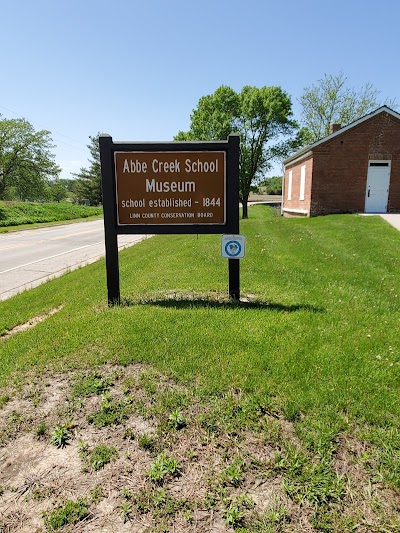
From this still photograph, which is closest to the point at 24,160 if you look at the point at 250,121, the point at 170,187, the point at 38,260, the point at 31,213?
the point at 31,213

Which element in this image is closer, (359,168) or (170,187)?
(170,187)

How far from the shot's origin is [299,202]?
2394cm

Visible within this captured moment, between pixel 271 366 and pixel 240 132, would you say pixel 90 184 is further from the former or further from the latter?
pixel 271 366

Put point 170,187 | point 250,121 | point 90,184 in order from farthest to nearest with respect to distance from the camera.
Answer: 1. point 90,184
2. point 250,121
3. point 170,187

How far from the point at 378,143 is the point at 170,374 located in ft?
66.3

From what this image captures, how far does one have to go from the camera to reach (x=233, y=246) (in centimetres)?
527

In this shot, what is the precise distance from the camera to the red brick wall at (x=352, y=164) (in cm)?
1928

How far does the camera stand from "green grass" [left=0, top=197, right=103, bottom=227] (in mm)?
30625

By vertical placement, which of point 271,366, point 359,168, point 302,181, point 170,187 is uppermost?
point 359,168

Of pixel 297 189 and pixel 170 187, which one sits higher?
pixel 297 189

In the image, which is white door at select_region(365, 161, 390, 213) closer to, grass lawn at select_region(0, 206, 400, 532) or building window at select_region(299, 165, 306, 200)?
building window at select_region(299, 165, 306, 200)

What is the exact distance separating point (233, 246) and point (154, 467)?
3416 mm

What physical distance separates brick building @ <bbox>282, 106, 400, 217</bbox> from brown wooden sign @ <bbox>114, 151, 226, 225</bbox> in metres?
16.6

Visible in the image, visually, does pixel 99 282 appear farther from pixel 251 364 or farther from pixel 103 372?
pixel 251 364
